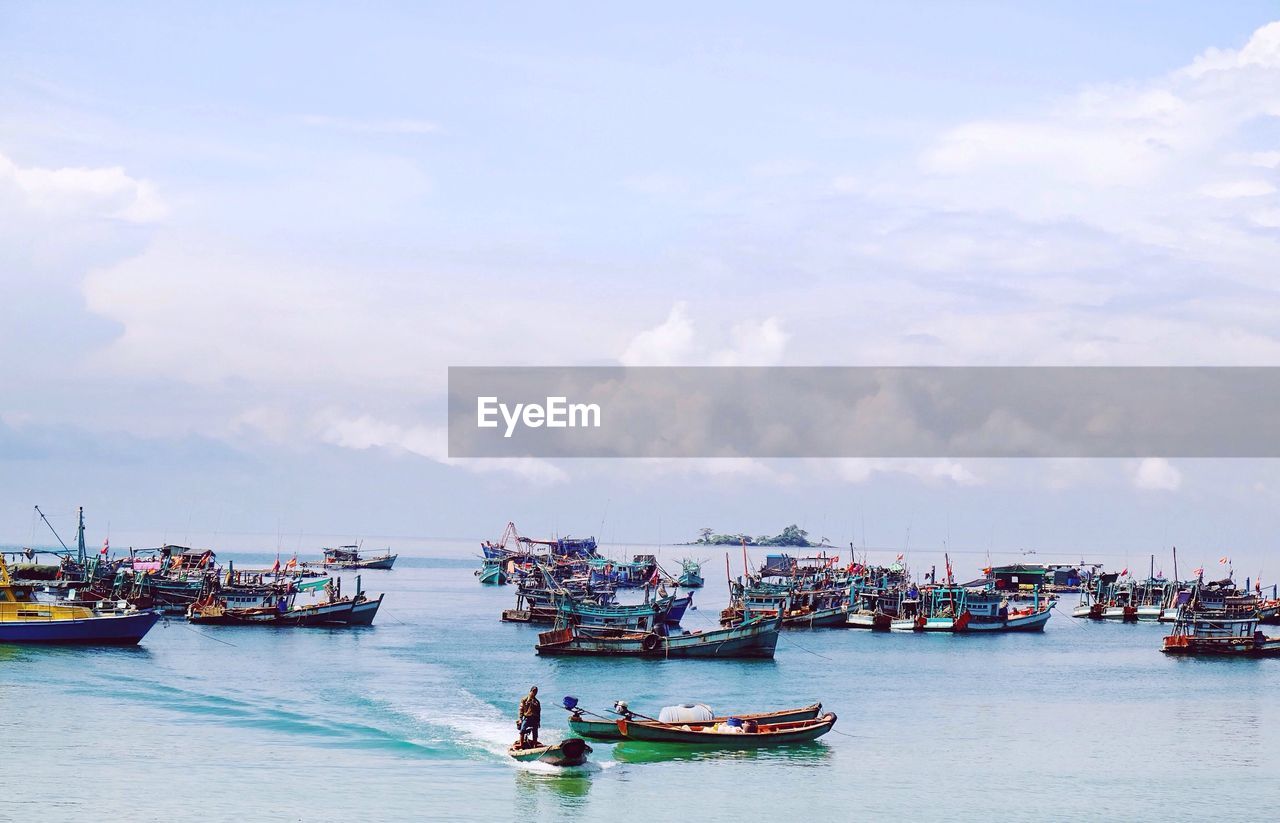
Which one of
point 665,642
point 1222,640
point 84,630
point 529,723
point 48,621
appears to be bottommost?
point 1222,640

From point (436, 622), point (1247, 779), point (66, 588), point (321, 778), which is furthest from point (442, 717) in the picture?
point (66, 588)

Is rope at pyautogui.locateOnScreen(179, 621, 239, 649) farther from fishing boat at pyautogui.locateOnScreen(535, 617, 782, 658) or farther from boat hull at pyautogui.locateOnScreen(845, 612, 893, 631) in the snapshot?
boat hull at pyautogui.locateOnScreen(845, 612, 893, 631)

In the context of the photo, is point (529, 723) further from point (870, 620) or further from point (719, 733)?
point (870, 620)

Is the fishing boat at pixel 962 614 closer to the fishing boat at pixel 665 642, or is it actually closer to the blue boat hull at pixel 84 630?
the fishing boat at pixel 665 642

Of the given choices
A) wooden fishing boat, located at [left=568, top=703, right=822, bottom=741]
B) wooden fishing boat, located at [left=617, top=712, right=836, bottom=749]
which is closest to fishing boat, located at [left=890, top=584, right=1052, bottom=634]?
wooden fishing boat, located at [left=568, top=703, right=822, bottom=741]

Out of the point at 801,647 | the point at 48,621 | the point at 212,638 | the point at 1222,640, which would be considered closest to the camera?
the point at 48,621

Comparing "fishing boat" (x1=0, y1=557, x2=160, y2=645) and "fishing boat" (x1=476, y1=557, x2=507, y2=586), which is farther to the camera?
"fishing boat" (x1=476, y1=557, x2=507, y2=586)

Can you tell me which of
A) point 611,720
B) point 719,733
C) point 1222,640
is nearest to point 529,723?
point 611,720
